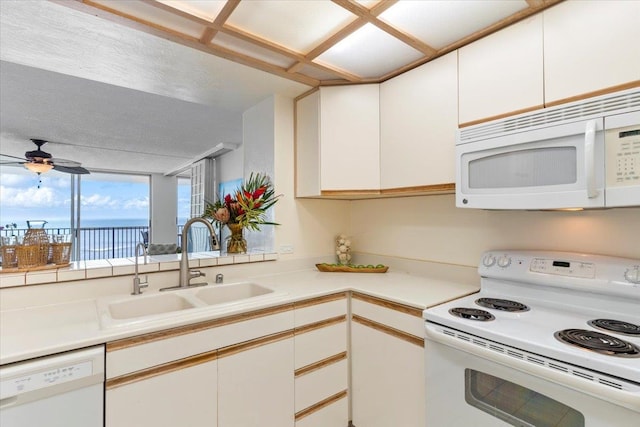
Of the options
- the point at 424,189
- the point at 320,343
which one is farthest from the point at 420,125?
the point at 320,343

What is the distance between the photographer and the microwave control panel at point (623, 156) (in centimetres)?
105

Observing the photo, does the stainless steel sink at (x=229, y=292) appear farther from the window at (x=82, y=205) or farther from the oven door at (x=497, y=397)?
the window at (x=82, y=205)

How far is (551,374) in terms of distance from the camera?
979 mm

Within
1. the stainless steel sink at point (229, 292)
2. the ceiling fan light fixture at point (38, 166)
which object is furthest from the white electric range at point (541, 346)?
the ceiling fan light fixture at point (38, 166)

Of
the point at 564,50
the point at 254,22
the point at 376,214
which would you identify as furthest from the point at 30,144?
the point at 564,50

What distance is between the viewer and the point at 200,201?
5.15m

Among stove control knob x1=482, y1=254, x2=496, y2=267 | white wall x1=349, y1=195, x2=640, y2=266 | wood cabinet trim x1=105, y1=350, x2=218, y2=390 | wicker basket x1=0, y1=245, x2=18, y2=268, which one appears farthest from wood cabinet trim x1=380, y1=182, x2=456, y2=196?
wicker basket x1=0, y1=245, x2=18, y2=268

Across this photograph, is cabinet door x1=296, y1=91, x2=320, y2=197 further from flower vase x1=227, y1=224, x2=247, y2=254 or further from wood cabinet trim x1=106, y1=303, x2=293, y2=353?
wood cabinet trim x1=106, y1=303, x2=293, y2=353

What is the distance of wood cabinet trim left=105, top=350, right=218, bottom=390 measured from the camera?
1.10m

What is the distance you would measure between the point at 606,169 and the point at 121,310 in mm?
2191

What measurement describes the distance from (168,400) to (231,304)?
0.43 m

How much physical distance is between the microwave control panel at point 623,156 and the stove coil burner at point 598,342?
542mm

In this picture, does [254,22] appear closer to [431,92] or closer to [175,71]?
[175,71]

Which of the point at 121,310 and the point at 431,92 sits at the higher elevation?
the point at 431,92
